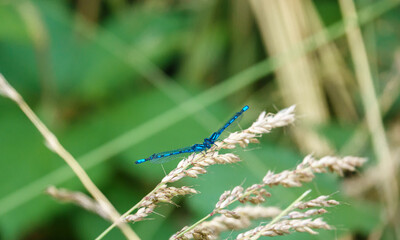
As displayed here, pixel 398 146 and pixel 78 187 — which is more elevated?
pixel 78 187

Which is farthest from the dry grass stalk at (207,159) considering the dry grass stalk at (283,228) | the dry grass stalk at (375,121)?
the dry grass stalk at (375,121)

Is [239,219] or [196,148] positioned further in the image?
[196,148]

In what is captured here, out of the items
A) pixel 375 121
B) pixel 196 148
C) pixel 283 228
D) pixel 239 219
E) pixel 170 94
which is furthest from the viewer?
pixel 170 94

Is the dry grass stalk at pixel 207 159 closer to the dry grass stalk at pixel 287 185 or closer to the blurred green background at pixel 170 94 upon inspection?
the dry grass stalk at pixel 287 185

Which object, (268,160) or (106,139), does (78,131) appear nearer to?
(106,139)

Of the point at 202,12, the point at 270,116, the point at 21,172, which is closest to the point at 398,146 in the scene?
the point at 202,12

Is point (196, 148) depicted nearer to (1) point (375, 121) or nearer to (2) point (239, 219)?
(2) point (239, 219)

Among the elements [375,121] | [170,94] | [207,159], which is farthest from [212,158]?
[375,121]

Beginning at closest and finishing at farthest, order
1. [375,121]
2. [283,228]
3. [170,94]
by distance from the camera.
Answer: [283,228] → [375,121] → [170,94]
